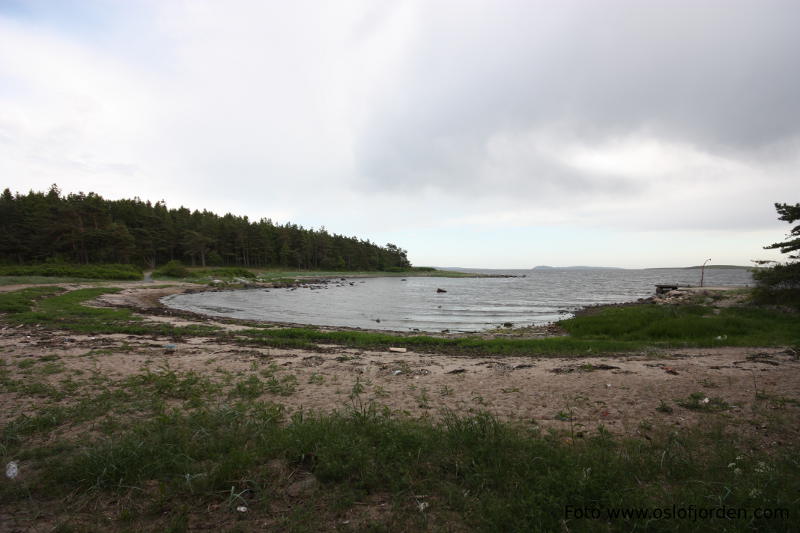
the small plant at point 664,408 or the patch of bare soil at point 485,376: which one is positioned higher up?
the small plant at point 664,408

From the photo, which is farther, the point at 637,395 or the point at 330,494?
the point at 637,395

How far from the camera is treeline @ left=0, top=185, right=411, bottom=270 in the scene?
59.5 metres

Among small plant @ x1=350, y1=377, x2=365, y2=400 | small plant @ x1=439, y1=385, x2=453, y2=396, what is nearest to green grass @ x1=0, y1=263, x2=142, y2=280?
small plant @ x1=350, y1=377, x2=365, y2=400

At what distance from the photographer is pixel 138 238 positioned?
244 feet

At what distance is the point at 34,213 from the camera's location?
5875 centimetres

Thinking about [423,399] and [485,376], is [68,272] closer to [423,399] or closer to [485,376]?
[423,399]

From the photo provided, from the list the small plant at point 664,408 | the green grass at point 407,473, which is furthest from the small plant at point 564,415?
the small plant at point 664,408

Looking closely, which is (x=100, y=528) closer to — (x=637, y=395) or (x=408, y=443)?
(x=408, y=443)

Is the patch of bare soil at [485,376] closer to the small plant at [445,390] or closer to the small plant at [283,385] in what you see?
the small plant at [445,390]

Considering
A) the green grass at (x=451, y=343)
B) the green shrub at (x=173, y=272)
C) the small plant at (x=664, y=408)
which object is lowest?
the green grass at (x=451, y=343)

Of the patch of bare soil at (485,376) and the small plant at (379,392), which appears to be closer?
the patch of bare soil at (485,376)

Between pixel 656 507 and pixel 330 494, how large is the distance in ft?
11.2

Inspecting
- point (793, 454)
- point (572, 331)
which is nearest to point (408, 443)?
point (793, 454)

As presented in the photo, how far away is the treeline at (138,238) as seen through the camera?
59469 mm
